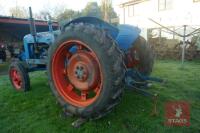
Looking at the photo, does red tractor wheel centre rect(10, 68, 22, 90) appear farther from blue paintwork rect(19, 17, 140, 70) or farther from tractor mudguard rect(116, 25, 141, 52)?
tractor mudguard rect(116, 25, 141, 52)

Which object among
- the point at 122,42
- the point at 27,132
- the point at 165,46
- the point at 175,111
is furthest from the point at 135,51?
the point at 165,46

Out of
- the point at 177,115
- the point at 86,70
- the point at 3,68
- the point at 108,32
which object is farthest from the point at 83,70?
the point at 3,68

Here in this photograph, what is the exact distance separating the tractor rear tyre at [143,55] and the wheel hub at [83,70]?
173cm

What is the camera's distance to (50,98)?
4531mm

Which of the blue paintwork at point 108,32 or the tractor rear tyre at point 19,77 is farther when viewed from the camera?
the tractor rear tyre at point 19,77

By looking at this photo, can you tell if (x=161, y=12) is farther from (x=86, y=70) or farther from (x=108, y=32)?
(x=86, y=70)

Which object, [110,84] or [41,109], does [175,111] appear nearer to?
[110,84]

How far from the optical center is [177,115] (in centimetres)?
350

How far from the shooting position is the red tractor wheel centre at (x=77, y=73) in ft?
10.7

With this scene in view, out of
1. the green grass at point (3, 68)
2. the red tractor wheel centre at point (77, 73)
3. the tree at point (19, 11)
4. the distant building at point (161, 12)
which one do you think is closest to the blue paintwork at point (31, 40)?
the red tractor wheel centre at point (77, 73)

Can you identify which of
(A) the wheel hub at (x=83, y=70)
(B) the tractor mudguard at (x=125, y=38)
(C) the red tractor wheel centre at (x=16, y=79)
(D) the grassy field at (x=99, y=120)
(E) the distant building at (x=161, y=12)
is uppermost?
(E) the distant building at (x=161, y=12)

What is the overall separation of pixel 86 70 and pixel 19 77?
8.02 feet

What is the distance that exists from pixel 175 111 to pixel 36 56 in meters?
3.40

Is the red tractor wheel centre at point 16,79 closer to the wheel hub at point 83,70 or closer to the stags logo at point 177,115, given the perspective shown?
the wheel hub at point 83,70
